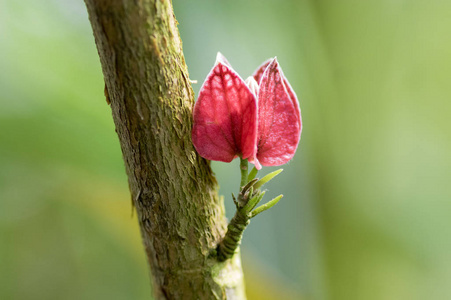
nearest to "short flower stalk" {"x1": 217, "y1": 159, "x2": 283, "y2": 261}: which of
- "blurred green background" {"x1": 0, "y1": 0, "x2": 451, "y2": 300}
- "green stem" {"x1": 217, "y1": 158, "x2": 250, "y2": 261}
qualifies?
"green stem" {"x1": 217, "y1": 158, "x2": 250, "y2": 261}

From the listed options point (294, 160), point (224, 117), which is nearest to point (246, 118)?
point (224, 117)

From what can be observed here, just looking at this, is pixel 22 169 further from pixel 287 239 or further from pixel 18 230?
pixel 287 239

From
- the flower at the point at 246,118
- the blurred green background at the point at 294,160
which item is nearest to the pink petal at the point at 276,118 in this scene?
the flower at the point at 246,118

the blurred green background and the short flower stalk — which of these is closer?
the short flower stalk

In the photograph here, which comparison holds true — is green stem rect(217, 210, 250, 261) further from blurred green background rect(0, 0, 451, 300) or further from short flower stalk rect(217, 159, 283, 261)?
blurred green background rect(0, 0, 451, 300)

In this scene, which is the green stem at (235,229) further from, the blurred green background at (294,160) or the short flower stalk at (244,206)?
the blurred green background at (294,160)

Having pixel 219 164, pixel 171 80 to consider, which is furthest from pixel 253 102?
pixel 219 164
